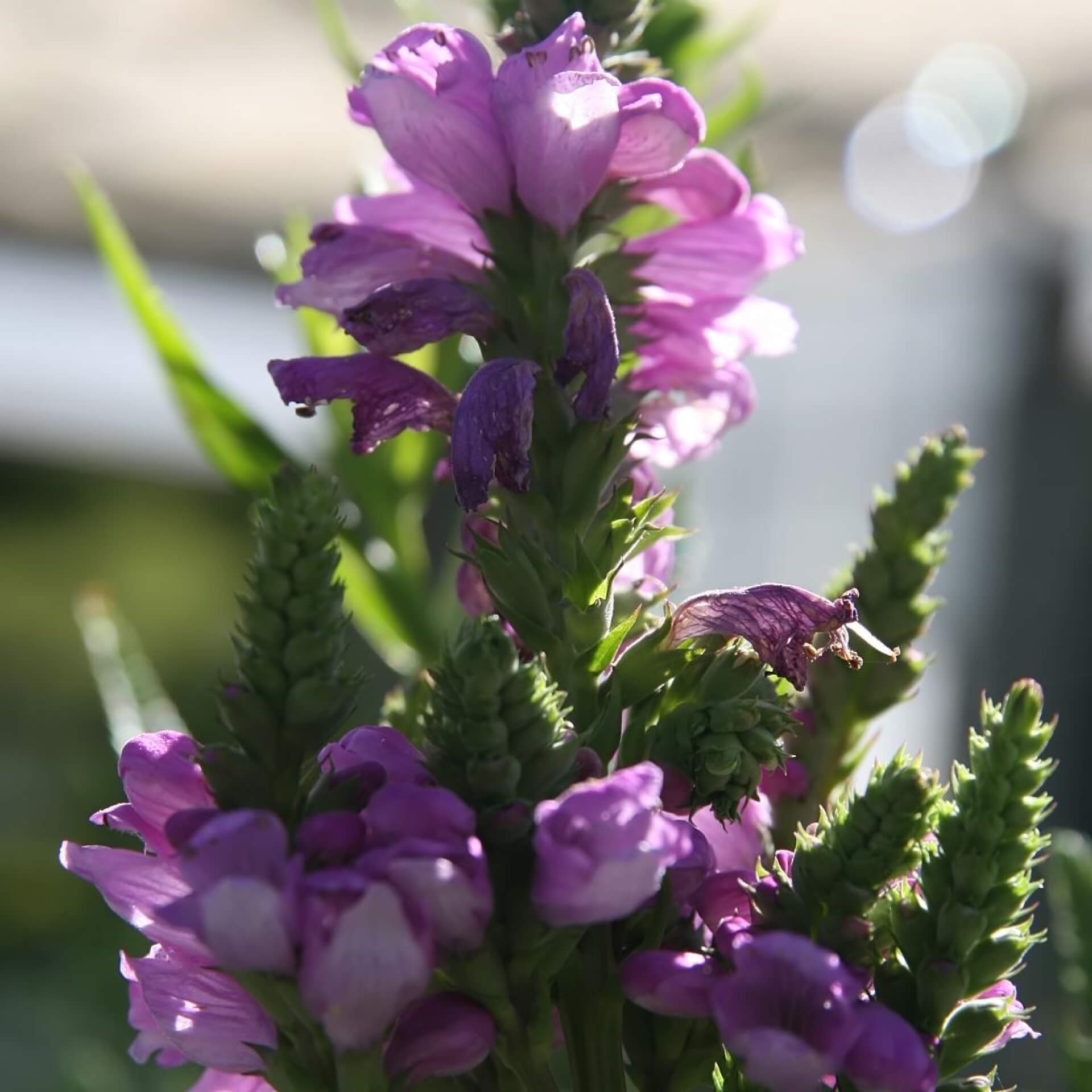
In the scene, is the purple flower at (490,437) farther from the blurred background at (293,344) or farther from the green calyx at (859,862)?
the blurred background at (293,344)

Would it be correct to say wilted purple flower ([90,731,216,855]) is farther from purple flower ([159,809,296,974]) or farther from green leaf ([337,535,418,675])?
green leaf ([337,535,418,675])

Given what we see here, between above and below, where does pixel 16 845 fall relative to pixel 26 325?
below

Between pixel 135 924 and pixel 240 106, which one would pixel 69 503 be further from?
pixel 135 924

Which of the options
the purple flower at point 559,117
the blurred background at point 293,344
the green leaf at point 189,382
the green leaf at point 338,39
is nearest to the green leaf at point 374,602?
the green leaf at point 189,382

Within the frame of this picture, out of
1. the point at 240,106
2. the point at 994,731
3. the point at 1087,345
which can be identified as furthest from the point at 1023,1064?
the point at 994,731

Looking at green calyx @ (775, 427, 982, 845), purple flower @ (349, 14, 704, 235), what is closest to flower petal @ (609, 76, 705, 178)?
purple flower @ (349, 14, 704, 235)
